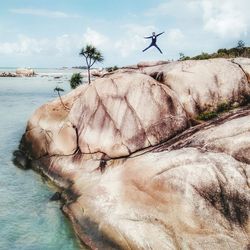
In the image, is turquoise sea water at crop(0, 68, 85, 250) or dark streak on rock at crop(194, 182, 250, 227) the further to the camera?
turquoise sea water at crop(0, 68, 85, 250)

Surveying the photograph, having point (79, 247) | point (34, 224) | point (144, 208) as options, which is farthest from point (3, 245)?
point (144, 208)

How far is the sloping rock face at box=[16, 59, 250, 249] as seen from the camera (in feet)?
46.0

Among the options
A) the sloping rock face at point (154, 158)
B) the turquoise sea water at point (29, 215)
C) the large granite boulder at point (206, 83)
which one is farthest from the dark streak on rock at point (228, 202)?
the large granite boulder at point (206, 83)

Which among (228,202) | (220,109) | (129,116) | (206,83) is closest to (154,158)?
(228,202)

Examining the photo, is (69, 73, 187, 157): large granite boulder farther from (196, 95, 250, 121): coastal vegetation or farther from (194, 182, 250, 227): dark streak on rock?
(194, 182, 250, 227): dark streak on rock

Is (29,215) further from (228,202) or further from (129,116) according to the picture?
(228,202)

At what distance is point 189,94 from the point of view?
2136 cm

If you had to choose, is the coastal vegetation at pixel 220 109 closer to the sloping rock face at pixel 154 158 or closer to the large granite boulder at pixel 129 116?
the sloping rock face at pixel 154 158

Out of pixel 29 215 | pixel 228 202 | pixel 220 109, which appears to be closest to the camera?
pixel 228 202

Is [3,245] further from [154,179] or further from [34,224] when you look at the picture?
[154,179]

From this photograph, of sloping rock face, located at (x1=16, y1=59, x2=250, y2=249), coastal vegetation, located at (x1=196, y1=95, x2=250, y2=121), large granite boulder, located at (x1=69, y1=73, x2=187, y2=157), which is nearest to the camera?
sloping rock face, located at (x1=16, y1=59, x2=250, y2=249)

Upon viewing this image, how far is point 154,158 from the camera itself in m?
16.6

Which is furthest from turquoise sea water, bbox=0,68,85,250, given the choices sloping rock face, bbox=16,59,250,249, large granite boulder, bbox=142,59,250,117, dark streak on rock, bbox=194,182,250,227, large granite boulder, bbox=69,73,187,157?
large granite boulder, bbox=142,59,250,117

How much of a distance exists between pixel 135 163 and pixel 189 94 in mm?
6495
